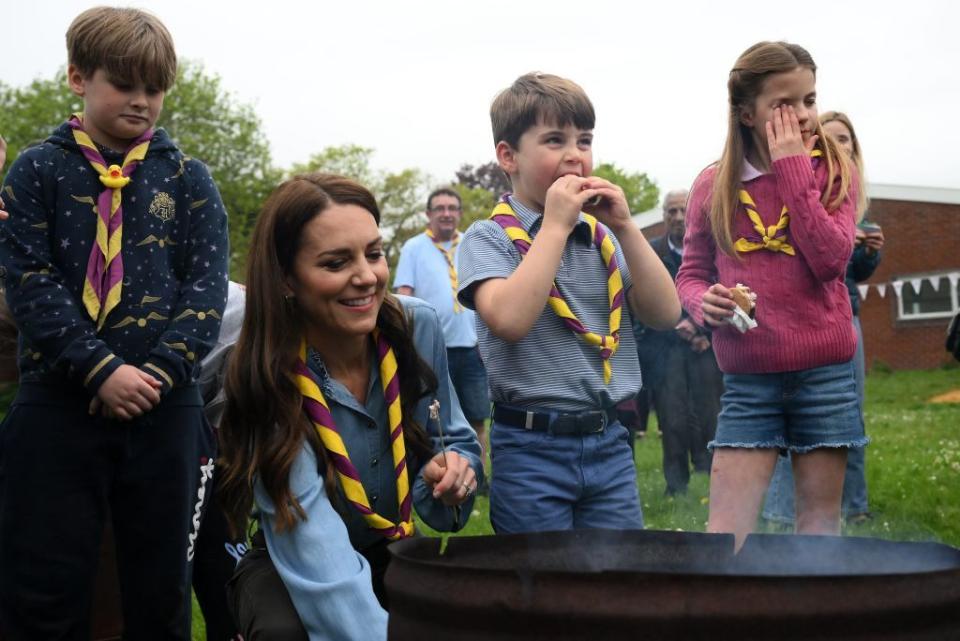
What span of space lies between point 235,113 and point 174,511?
40299 millimetres

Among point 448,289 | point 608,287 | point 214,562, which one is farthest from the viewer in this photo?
point 448,289

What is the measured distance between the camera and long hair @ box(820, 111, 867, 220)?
145 inches

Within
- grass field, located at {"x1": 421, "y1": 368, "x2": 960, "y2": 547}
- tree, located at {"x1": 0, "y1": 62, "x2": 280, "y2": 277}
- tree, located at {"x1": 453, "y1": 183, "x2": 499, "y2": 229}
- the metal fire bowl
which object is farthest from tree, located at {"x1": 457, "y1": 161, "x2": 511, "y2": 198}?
the metal fire bowl

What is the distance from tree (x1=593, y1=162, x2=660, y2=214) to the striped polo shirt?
58.1 m

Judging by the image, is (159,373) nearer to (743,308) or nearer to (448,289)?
(743,308)

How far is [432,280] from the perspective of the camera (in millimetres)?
8008

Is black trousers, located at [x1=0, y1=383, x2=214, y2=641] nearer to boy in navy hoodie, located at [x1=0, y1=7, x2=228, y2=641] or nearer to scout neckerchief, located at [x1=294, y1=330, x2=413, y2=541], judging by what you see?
boy in navy hoodie, located at [x1=0, y1=7, x2=228, y2=641]

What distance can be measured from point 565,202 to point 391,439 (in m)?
0.74

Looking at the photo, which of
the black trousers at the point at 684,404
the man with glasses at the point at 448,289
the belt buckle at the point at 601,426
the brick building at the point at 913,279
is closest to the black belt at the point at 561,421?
the belt buckle at the point at 601,426

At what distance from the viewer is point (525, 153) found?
3252 mm

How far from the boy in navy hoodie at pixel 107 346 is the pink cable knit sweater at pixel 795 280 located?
5.05 ft

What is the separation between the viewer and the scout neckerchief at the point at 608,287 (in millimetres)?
3090

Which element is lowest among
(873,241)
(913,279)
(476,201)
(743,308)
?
(913,279)

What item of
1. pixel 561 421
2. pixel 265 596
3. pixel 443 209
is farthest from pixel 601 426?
pixel 443 209
